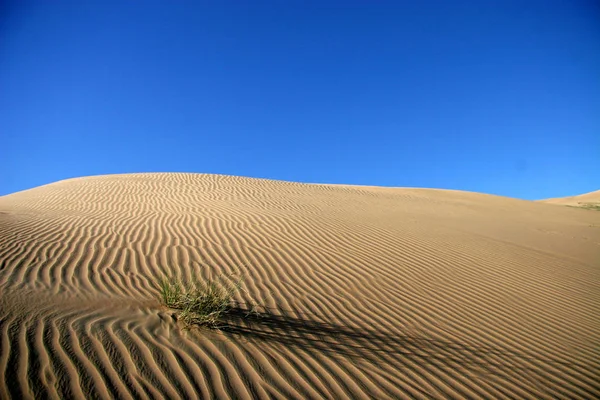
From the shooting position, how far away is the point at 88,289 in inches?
166

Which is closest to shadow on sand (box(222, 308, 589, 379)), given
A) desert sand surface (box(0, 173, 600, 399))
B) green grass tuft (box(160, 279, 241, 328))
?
desert sand surface (box(0, 173, 600, 399))

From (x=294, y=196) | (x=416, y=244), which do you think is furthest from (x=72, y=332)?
(x=294, y=196)

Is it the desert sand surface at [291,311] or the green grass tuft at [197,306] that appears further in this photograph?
the green grass tuft at [197,306]

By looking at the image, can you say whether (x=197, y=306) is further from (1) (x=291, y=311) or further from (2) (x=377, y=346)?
(2) (x=377, y=346)

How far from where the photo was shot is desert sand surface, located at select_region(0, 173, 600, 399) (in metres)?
2.84

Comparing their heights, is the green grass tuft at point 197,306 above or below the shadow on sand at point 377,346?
above

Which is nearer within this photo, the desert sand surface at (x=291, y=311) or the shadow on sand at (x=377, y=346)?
the desert sand surface at (x=291, y=311)

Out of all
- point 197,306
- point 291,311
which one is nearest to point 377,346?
point 291,311

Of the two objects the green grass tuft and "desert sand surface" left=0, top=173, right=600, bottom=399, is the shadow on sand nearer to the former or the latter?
"desert sand surface" left=0, top=173, right=600, bottom=399

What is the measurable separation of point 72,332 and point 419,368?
3.33 metres

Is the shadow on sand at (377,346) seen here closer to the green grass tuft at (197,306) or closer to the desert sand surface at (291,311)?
the desert sand surface at (291,311)

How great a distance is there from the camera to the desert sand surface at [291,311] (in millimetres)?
2844

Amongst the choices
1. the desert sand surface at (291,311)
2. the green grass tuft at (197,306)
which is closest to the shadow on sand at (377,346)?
the desert sand surface at (291,311)

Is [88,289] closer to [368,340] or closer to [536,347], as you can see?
[368,340]
